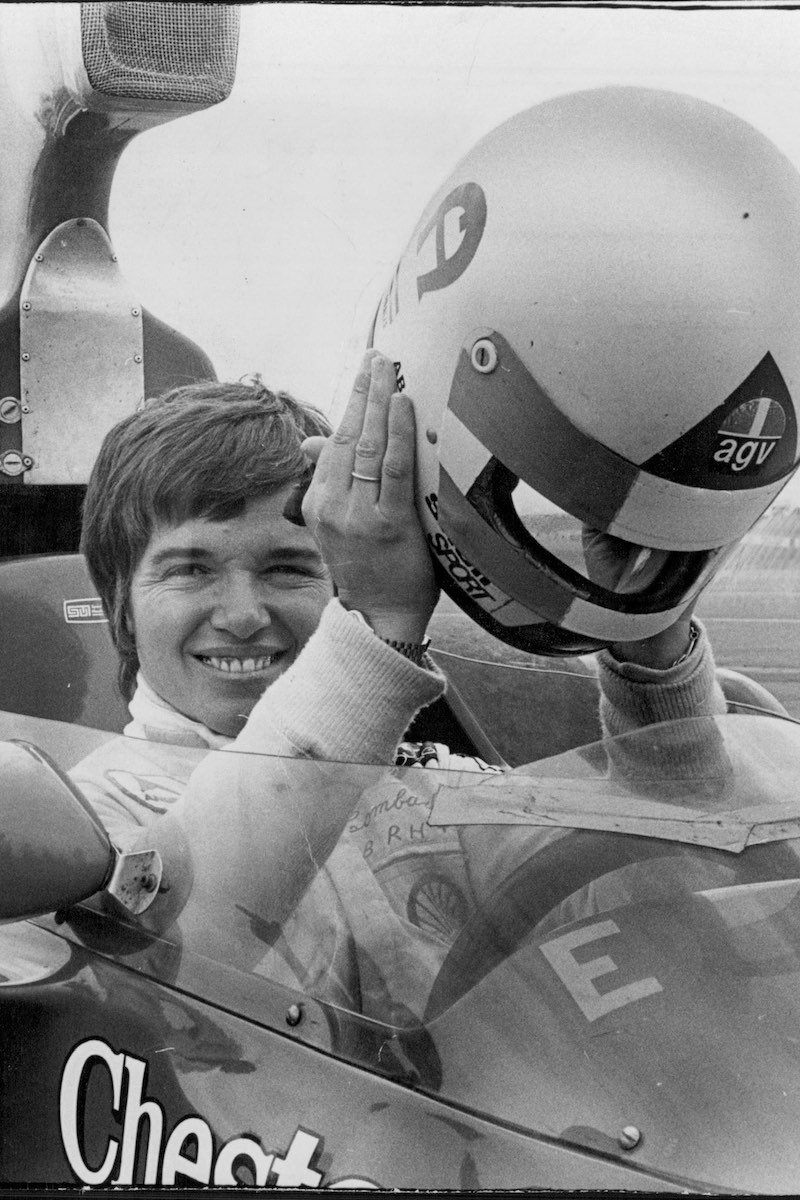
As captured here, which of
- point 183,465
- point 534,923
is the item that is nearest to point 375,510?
point 183,465

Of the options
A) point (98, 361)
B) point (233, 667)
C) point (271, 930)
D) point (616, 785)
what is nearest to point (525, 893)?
point (616, 785)

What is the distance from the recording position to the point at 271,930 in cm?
142

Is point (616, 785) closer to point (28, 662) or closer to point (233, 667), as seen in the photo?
point (233, 667)

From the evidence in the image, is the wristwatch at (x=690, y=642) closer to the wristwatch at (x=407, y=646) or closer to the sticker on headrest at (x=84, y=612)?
the wristwatch at (x=407, y=646)

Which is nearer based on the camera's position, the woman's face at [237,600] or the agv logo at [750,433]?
the agv logo at [750,433]

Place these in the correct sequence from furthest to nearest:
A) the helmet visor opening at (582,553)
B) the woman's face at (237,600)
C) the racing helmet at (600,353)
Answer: the woman's face at (237,600) < the helmet visor opening at (582,553) < the racing helmet at (600,353)

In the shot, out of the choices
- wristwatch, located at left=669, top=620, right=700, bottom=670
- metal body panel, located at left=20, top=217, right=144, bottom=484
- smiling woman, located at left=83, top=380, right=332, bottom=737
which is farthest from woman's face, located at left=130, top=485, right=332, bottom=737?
wristwatch, located at left=669, top=620, right=700, bottom=670

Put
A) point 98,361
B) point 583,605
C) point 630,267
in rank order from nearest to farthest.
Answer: point 630,267, point 583,605, point 98,361

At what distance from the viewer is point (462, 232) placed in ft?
4.25

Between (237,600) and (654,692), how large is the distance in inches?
19.2

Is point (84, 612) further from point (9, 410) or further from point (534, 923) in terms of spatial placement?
point (534, 923)

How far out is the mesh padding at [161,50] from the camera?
140 cm

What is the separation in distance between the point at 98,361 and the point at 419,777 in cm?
60

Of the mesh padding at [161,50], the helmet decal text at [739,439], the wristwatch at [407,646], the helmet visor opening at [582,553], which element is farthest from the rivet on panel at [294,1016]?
the mesh padding at [161,50]
